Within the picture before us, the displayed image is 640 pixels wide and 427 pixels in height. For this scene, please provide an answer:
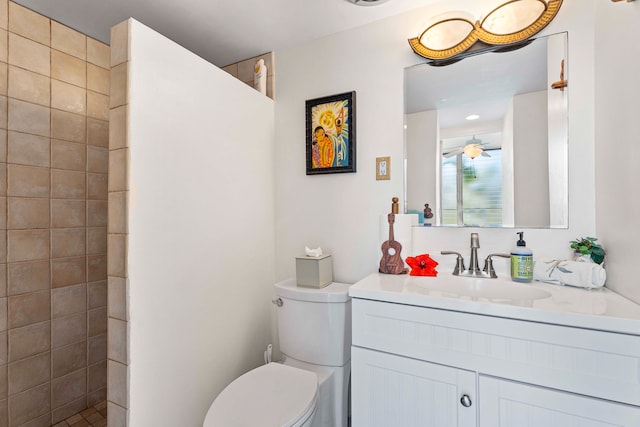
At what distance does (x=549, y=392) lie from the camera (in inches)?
34.6

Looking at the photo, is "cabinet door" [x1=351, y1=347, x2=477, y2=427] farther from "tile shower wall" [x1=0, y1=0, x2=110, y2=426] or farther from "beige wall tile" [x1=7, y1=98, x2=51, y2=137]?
"beige wall tile" [x1=7, y1=98, x2=51, y2=137]

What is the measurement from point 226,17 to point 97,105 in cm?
100

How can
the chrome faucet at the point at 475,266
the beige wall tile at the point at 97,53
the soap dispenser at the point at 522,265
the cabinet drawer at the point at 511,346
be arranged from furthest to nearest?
the beige wall tile at the point at 97,53 → the chrome faucet at the point at 475,266 → the soap dispenser at the point at 522,265 → the cabinet drawer at the point at 511,346

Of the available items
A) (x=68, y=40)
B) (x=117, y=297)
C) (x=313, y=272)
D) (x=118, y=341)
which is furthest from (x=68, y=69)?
(x=313, y=272)

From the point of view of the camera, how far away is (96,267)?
189 cm

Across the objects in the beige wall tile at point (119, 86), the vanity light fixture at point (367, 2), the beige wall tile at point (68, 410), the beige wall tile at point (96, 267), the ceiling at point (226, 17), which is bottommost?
the beige wall tile at point (68, 410)

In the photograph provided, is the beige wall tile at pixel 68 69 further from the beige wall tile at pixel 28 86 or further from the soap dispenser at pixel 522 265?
the soap dispenser at pixel 522 265

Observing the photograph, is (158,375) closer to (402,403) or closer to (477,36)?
(402,403)

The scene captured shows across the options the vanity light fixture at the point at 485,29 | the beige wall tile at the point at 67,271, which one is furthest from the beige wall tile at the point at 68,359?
the vanity light fixture at the point at 485,29

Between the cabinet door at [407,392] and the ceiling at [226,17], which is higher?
the ceiling at [226,17]

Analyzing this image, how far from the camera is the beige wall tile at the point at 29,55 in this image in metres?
1.52

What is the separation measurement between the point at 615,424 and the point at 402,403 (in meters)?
0.58

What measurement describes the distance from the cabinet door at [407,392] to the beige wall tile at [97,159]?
1.85 meters

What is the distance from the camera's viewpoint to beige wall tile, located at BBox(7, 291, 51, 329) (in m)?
1.52
